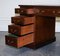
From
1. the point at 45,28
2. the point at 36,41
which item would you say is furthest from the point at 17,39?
the point at 45,28

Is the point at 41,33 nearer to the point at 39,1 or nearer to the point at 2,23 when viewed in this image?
the point at 39,1

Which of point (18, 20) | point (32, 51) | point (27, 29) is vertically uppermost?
point (18, 20)

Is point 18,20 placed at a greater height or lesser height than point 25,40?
greater

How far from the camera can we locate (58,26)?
272 centimetres

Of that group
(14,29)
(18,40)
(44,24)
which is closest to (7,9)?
(44,24)

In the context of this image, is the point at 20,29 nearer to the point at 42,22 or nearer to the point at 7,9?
the point at 42,22

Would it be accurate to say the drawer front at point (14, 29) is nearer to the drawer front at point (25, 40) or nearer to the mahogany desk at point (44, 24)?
Result: the drawer front at point (25, 40)

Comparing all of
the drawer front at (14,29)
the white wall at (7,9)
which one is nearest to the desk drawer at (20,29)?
the drawer front at (14,29)

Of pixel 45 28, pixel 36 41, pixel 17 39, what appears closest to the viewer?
pixel 17 39

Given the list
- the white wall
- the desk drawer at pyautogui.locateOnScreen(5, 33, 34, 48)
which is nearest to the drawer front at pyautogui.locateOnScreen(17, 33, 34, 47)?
the desk drawer at pyautogui.locateOnScreen(5, 33, 34, 48)

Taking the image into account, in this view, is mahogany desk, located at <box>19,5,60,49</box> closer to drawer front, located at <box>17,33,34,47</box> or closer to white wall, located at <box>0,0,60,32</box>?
drawer front, located at <box>17,33,34,47</box>

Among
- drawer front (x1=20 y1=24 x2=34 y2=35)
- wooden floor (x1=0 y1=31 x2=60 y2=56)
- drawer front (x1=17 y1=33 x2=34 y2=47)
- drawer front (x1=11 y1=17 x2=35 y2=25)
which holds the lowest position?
wooden floor (x1=0 y1=31 x2=60 y2=56)

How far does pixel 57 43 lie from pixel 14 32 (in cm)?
76

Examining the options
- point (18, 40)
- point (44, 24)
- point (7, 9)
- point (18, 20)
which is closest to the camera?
point (18, 40)
